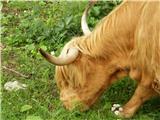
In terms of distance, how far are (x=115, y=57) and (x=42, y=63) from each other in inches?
68.1

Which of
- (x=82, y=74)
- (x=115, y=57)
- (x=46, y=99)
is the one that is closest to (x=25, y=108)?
(x=46, y=99)

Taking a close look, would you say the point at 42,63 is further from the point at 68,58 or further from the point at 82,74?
the point at 68,58

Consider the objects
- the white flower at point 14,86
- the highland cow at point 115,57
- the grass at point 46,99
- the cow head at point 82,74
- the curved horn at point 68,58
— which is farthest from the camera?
→ the white flower at point 14,86

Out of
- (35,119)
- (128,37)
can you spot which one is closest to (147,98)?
(128,37)

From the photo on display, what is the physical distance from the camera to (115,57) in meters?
5.88

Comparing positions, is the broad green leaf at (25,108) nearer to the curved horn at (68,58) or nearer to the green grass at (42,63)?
the green grass at (42,63)

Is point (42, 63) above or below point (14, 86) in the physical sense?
above

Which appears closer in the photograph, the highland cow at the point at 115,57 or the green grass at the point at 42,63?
the highland cow at the point at 115,57

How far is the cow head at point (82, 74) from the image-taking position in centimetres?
593

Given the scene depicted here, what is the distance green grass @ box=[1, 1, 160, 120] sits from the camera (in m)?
6.43

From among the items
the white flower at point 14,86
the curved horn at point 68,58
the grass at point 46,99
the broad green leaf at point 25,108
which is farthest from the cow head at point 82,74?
the white flower at point 14,86

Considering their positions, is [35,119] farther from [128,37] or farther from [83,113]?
[128,37]

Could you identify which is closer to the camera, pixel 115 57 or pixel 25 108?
pixel 115 57

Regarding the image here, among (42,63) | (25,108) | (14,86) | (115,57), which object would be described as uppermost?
(115,57)
